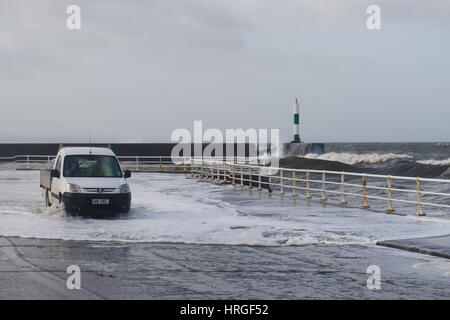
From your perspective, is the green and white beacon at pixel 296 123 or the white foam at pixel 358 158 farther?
the white foam at pixel 358 158

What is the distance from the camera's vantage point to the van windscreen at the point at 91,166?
20.4 m

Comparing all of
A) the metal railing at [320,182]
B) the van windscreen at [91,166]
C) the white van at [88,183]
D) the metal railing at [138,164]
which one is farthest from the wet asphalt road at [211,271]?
the metal railing at [138,164]

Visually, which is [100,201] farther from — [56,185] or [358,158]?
[358,158]

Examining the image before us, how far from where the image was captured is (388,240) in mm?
14320

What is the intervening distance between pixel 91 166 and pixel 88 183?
1576mm

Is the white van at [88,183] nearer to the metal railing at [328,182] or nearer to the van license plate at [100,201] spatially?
the van license plate at [100,201]

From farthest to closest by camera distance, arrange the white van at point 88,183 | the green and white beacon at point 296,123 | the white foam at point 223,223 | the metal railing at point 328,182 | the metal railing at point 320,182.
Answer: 1. the green and white beacon at point 296,123
2. the metal railing at point 320,182
3. the metal railing at point 328,182
4. the white van at point 88,183
5. the white foam at point 223,223

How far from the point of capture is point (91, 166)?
20.9 meters

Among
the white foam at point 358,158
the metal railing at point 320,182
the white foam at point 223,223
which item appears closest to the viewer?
the white foam at point 223,223

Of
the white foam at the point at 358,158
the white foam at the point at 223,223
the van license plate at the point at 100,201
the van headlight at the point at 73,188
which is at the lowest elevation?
the white foam at the point at 358,158

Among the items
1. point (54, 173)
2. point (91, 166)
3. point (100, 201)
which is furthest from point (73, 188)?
point (91, 166)

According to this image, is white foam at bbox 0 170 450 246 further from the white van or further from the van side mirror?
the van side mirror

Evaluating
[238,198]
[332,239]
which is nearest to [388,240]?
[332,239]
